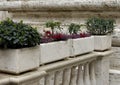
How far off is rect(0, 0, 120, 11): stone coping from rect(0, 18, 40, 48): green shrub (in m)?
1.89

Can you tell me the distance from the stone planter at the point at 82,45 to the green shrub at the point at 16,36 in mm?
691

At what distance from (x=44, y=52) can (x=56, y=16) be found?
226 centimetres

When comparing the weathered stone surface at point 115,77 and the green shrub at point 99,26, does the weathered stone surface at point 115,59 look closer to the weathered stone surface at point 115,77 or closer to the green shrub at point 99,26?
the weathered stone surface at point 115,77

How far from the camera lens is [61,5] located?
13.3ft

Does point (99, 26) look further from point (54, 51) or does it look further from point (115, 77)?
point (54, 51)

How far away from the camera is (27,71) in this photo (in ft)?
6.14

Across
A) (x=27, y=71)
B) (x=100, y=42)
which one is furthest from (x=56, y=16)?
(x=27, y=71)

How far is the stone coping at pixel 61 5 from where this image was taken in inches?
140

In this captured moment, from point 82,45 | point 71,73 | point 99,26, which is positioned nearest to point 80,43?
point 82,45

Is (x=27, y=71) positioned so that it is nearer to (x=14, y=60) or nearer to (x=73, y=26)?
(x=14, y=60)

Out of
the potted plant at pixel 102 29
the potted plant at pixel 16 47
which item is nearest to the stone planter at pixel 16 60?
the potted plant at pixel 16 47

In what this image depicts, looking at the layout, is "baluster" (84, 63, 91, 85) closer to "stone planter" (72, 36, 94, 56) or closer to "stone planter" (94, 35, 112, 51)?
"stone planter" (72, 36, 94, 56)

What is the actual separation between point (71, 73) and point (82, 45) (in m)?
0.30

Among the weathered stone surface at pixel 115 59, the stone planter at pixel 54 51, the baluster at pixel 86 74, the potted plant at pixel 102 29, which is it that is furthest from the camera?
the weathered stone surface at pixel 115 59
